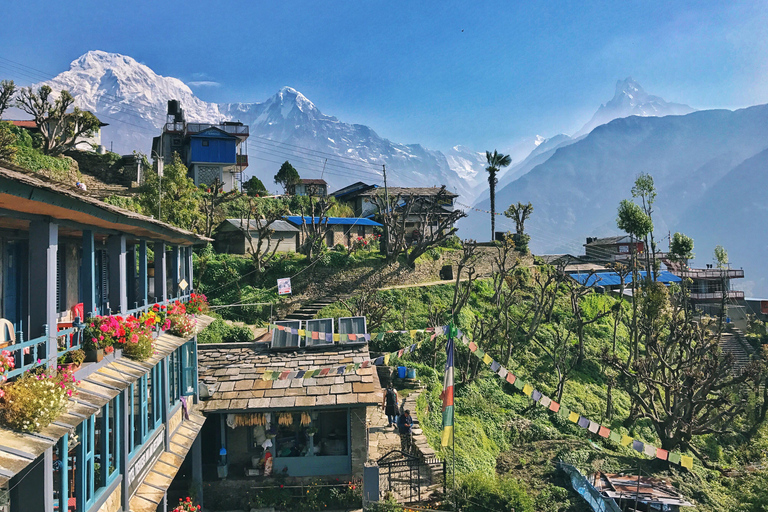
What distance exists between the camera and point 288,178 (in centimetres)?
5419

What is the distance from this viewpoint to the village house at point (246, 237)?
1406 inches

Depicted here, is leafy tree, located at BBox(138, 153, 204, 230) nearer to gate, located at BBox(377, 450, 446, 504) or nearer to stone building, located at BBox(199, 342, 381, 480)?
stone building, located at BBox(199, 342, 381, 480)

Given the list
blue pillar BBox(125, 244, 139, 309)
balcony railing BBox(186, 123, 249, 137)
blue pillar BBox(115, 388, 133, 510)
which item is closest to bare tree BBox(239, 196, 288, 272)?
balcony railing BBox(186, 123, 249, 137)

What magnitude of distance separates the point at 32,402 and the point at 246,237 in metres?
30.3

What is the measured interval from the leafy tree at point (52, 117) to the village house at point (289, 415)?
2849cm

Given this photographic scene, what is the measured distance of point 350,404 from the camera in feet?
46.2

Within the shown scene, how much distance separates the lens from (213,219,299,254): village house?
35.7 m

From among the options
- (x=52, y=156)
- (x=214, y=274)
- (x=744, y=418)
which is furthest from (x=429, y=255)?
(x=52, y=156)

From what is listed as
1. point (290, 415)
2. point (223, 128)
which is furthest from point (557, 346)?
point (223, 128)

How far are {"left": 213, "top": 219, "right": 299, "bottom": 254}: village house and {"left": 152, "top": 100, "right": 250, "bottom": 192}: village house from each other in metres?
12.6

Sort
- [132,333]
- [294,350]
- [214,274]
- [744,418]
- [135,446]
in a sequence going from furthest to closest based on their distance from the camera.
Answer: [214,274], [744,418], [294,350], [135,446], [132,333]

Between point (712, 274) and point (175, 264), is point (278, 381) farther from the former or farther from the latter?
point (712, 274)

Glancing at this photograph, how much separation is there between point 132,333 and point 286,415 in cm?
778

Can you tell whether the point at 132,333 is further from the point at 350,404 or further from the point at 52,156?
the point at 52,156
